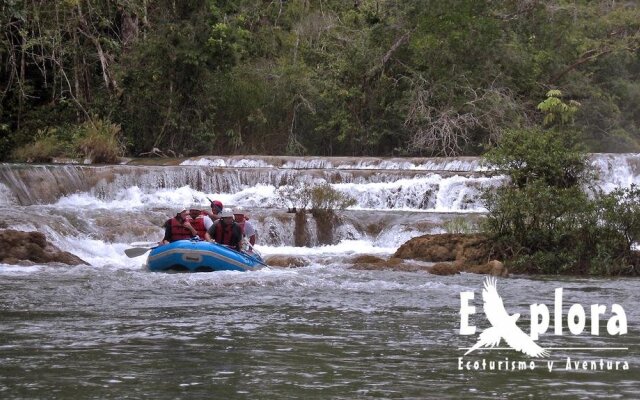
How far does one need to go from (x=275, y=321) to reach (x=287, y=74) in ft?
72.0

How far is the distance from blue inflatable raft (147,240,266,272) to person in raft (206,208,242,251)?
1.01 feet

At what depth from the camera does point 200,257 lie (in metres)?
14.2

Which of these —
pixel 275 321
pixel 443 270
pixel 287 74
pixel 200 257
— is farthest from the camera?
pixel 287 74

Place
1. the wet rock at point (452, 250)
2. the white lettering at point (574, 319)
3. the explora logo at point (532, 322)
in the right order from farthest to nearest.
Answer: the wet rock at point (452, 250) < the white lettering at point (574, 319) < the explora logo at point (532, 322)

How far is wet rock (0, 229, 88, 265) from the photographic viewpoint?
15.2 metres

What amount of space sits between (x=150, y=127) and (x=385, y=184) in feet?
35.1

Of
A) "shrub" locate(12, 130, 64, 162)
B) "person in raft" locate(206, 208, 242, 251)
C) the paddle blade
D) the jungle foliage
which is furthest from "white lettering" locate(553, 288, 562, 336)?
"shrub" locate(12, 130, 64, 162)

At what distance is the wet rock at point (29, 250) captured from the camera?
15.2 meters

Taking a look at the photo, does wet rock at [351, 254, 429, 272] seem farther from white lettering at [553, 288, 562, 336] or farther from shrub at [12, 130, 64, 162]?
shrub at [12, 130, 64, 162]

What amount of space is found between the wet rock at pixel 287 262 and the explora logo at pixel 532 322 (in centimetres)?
392

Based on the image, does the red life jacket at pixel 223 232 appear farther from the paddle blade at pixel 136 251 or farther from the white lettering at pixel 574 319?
the white lettering at pixel 574 319

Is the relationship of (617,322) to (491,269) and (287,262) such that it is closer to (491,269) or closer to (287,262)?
(491,269)

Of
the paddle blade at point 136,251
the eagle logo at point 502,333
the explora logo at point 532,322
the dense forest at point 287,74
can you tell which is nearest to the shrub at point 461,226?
the paddle blade at point 136,251

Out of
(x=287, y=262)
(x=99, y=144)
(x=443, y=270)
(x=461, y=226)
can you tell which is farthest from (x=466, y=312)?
(x=99, y=144)
